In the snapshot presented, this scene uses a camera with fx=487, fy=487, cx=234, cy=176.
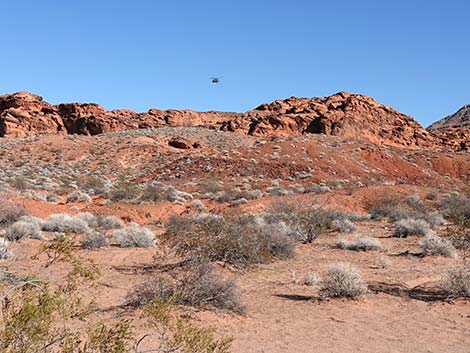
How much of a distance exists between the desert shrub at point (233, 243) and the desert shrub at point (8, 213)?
6402mm

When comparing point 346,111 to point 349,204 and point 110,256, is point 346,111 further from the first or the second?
point 110,256

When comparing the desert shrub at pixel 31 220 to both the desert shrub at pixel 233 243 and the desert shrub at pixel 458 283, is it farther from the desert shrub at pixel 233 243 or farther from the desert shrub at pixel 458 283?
the desert shrub at pixel 458 283

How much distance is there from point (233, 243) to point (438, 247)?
582 centimetres

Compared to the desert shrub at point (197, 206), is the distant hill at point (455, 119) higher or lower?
higher

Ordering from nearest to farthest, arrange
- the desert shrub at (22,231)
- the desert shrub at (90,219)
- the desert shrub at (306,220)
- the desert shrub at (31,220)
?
the desert shrub at (22,231) → the desert shrub at (31,220) → the desert shrub at (306,220) → the desert shrub at (90,219)

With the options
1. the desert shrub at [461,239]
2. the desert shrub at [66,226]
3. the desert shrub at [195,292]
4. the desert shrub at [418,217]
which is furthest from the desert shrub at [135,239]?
the desert shrub at [418,217]

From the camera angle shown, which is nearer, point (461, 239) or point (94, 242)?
point (461, 239)

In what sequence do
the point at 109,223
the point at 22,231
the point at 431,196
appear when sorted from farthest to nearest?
the point at 431,196 → the point at 109,223 → the point at 22,231

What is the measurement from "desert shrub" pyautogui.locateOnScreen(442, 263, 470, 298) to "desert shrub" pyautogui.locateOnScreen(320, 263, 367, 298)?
163 cm

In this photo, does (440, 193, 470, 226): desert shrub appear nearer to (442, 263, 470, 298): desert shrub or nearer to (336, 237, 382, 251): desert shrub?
(336, 237, 382, 251): desert shrub

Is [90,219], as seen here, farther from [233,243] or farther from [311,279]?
[311,279]

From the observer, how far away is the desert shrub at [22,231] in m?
13.7

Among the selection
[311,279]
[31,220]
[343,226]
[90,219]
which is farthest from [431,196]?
[31,220]

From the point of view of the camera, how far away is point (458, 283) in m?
9.36
